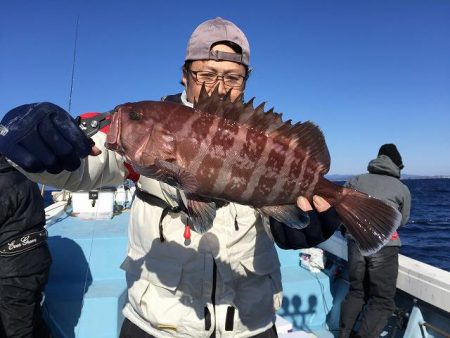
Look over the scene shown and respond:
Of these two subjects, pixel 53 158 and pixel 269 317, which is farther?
pixel 269 317

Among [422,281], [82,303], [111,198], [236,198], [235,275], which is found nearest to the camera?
[236,198]

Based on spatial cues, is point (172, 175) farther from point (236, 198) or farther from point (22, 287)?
point (22, 287)

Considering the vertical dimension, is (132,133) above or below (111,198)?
above

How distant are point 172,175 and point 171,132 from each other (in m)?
0.33

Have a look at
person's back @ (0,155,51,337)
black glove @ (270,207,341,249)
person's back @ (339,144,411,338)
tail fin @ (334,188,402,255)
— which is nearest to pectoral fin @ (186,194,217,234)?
black glove @ (270,207,341,249)

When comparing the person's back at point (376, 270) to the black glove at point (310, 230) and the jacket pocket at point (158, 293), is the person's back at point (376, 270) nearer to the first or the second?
the black glove at point (310, 230)

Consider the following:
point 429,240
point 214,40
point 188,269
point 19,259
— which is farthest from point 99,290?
point 429,240

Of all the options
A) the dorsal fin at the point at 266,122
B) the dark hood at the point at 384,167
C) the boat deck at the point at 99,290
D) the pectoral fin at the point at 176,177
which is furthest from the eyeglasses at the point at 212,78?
the dark hood at the point at 384,167

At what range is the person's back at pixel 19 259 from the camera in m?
4.61

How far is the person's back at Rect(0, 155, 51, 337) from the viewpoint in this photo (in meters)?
4.61

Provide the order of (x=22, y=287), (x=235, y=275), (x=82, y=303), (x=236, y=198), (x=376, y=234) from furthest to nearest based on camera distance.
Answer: (x=82, y=303), (x=22, y=287), (x=235, y=275), (x=376, y=234), (x=236, y=198)

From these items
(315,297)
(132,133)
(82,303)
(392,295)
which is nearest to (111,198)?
(82,303)

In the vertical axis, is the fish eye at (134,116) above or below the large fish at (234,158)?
above

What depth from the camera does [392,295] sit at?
5586mm
